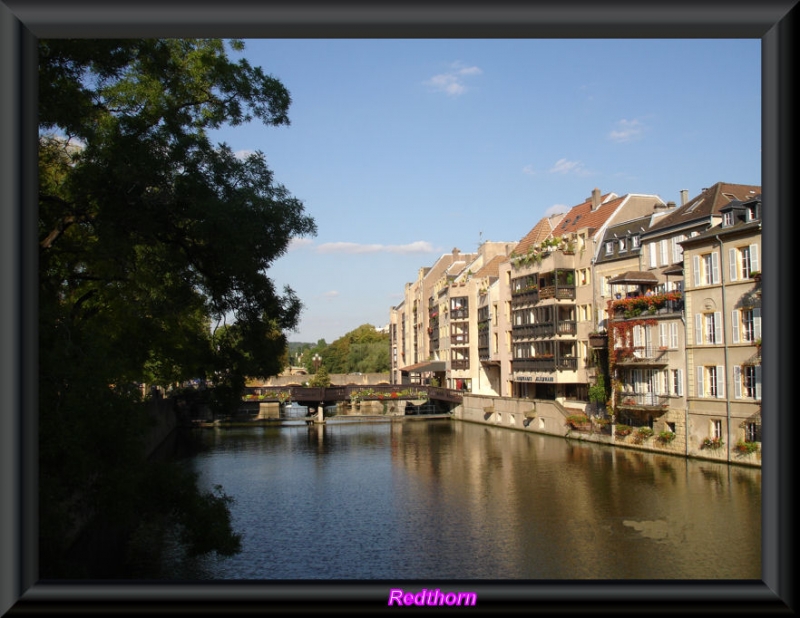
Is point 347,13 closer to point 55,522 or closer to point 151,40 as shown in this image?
point 55,522

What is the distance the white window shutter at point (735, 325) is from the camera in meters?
32.8

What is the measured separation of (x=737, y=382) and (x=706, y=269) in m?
5.55

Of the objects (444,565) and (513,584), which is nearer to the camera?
(513,584)

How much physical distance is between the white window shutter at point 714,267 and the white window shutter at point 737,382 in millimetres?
4177

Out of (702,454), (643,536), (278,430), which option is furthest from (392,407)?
(643,536)

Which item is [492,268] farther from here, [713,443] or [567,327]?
[713,443]

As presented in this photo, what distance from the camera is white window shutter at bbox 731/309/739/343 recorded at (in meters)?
32.8

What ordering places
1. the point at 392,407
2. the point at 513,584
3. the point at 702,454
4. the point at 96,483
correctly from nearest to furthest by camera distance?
the point at 513,584, the point at 96,483, the point at 702,454, the point at 392,407

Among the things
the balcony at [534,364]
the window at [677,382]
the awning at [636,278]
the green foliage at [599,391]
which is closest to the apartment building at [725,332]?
the window at [677,382]

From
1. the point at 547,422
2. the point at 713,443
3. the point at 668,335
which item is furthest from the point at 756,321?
the point at 547,422

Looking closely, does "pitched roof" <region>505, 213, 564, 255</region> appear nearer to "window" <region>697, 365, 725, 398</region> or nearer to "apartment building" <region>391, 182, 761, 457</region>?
"apartment building" <region>391, 182, 761, 457</region>

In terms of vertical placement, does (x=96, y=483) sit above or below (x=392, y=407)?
above
